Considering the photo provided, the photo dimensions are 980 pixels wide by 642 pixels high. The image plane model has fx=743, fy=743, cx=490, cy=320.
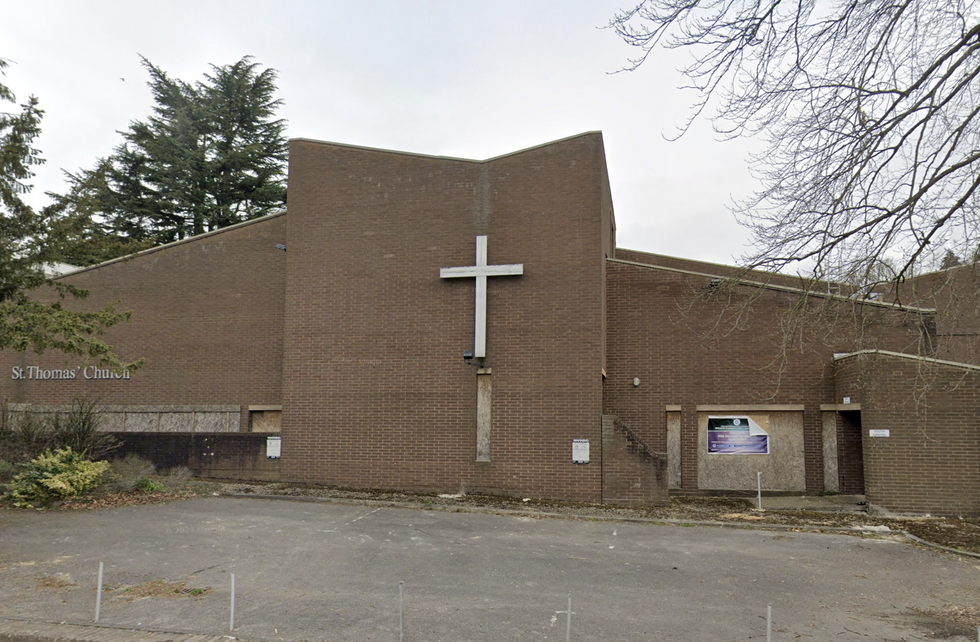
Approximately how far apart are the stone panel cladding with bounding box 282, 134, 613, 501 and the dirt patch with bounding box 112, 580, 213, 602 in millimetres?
8634

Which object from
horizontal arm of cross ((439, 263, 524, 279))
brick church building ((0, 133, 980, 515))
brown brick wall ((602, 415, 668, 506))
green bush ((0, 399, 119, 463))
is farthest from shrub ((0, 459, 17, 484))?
brown brick wall ((602, 415, 668, 506))

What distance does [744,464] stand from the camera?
18328mm

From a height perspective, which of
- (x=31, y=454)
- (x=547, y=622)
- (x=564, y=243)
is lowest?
(x=547, y=622)

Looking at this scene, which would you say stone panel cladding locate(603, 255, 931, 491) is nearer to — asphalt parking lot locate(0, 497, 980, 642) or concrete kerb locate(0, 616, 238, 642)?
asphalt parking lot locate(0, 497, 980, 642)

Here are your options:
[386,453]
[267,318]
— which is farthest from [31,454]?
[386,453]

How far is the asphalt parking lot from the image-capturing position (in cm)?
772

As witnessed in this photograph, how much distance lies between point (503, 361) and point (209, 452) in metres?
7.97

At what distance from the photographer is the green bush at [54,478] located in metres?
14.3

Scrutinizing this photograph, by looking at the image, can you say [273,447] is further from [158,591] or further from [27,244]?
[158,591]

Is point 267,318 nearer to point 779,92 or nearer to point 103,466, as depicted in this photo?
point 103,466

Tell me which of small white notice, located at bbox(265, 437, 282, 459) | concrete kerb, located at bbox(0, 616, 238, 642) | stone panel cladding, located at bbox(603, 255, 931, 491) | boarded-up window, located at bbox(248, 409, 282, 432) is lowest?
concrete kerb, located at bbox(0, 616, 238, 642)

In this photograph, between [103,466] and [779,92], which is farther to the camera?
[103,466]

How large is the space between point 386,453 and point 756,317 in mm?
9640

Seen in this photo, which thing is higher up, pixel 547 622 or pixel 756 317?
pixel 756 317
